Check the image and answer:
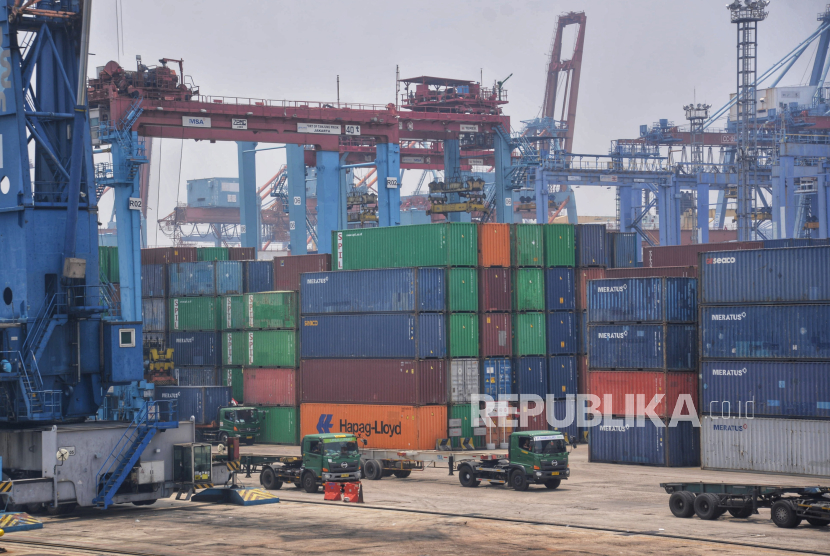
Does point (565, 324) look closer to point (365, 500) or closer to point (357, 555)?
point (365, 500)

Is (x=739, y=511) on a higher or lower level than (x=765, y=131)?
lower

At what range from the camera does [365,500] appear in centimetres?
3366

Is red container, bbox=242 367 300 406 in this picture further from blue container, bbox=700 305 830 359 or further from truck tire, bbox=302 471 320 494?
blue container, bbox=700 305 830 359

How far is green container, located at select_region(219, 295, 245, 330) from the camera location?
53719 millimetres

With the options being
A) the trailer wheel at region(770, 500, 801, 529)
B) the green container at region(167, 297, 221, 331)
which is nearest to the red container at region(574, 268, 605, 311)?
the green container at region(167, 297, 221, 331)

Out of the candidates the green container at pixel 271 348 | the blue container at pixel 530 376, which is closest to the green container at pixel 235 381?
the green container at pixel 271 348

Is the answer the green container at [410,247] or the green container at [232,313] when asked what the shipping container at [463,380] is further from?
the green container at [232,313]

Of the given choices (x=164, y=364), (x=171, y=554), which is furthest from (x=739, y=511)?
(x=164, y=364)

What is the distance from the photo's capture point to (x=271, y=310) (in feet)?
169

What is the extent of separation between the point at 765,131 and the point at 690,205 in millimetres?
28139

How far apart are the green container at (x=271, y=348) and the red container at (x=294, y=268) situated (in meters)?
2.58

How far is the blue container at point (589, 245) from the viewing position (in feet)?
160

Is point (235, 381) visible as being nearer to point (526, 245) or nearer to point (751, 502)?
point (526, 245)

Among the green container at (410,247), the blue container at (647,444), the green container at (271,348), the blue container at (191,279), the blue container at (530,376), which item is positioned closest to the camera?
the blue container at (647,444)
